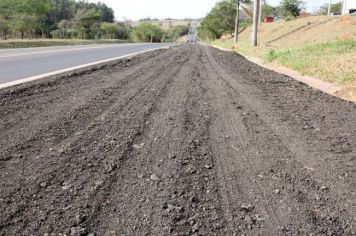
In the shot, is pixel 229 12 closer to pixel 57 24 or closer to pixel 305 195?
pixel 57 24

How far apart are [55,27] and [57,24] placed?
672 cm

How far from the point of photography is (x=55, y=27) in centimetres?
8912

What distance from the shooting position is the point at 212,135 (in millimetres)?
4602

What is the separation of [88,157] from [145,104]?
8.90ft

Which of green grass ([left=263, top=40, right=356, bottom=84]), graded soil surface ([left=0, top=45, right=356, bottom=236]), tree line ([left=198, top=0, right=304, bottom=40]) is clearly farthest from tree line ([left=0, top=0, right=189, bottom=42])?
graded soil surface ([left=0, top=45, right=356, bottom=236])

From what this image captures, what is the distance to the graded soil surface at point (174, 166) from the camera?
2.59 m

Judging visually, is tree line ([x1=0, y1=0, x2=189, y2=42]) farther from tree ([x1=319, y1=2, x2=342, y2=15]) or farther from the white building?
tree ([x1=319, y1=2, x2=342, y2=15])

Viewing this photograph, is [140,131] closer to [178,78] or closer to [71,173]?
[71,173]

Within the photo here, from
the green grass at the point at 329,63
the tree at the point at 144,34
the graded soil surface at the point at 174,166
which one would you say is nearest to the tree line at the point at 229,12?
the green grass at the point at 329,63

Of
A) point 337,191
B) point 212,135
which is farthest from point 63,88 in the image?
point 337,191

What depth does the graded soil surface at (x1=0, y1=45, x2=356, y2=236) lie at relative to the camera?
8.49 ft

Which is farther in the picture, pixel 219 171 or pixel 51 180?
pixel 219 171

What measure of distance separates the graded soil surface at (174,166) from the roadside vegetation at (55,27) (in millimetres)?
28145

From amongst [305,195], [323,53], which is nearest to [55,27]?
[323,53]
